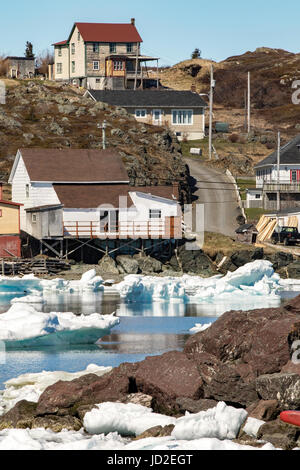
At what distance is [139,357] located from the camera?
86.2 ft

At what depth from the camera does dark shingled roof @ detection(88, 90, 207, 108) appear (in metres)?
89.6

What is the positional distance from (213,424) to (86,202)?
129ft

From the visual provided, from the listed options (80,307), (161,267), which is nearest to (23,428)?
(80,307)

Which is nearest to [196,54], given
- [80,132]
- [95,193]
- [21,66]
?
[21,66]

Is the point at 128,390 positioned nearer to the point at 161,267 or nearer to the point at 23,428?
the point at 23,428

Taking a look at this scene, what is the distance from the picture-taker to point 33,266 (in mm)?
50375

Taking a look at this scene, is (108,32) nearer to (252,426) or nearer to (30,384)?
(30,384)

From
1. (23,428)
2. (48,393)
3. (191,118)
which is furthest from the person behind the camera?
(191,118)

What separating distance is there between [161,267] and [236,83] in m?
82.6

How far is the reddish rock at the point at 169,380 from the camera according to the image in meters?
18.6

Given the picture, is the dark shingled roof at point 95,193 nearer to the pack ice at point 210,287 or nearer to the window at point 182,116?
the pack ice at point 210,287

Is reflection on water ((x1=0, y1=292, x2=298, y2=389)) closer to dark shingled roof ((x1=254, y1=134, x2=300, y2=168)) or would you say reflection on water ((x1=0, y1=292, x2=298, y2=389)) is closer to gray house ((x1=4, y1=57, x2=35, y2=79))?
dark shingled roof ((x1=254, y1=134, x2=300, y2=168))

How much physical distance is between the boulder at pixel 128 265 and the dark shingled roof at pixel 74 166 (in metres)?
7.06

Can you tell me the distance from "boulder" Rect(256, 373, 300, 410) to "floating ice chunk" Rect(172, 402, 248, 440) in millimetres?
1038
